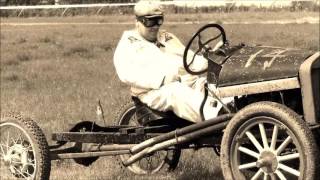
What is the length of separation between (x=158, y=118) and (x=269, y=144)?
1.28 m

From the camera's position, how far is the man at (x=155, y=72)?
6.20 m

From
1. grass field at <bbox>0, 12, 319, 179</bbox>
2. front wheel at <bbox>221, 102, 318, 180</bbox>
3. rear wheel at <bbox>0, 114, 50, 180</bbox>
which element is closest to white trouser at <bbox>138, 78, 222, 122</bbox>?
front wheel at <bbox>221, 102, 318, 180</bbox>

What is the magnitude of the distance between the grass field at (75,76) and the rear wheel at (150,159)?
0.13 meters

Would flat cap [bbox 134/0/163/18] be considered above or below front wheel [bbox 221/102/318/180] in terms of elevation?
above

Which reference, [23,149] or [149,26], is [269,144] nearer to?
[149,26]

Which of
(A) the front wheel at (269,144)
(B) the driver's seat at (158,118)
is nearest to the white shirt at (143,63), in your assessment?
(B) the driver's seat at (158,118)

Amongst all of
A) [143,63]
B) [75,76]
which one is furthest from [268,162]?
[75,76]

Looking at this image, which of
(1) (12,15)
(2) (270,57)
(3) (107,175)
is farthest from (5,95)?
(1) (12,15)

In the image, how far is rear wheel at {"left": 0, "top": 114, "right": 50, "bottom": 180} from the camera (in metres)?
6.72

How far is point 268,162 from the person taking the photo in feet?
17.4

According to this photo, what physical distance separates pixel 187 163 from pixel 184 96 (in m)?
1.82

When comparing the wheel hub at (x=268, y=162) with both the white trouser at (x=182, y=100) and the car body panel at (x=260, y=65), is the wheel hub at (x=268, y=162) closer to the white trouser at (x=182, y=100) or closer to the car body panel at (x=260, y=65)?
the car body panel at (x=260, y=65)

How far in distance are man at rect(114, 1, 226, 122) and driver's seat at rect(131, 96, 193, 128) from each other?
8 centimetres

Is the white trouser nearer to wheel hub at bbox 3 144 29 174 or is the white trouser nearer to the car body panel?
the car body panel
